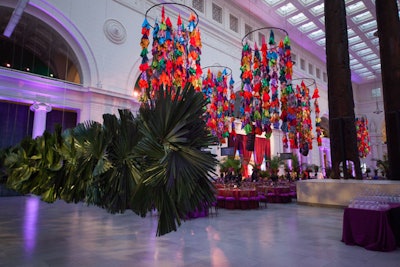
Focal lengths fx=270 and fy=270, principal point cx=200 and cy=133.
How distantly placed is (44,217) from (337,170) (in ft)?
29.0

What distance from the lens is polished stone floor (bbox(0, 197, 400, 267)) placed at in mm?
3469

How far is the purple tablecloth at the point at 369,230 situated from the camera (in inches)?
159

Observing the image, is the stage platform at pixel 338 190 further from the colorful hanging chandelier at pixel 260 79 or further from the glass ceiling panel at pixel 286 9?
the glass ceiling panel at pixel 286 9

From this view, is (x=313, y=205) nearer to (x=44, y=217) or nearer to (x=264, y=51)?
(x=264, y=51)

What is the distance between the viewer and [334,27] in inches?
370

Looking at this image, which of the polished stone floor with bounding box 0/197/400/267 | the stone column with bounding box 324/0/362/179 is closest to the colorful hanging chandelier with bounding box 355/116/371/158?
the stone column with bounding box 324/0/362/179

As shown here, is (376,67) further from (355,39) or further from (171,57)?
(171,57)

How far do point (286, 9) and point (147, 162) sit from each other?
906 inches

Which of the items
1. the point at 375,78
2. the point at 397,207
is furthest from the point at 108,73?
the point at 375,78

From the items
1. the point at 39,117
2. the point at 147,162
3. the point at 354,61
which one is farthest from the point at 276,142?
the point at 147,162

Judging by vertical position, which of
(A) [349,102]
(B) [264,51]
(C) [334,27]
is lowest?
(A) [349,102]

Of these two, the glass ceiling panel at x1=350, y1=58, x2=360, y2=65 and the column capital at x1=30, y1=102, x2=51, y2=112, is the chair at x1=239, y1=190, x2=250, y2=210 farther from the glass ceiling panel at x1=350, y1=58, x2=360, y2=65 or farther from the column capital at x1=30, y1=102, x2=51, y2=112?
the glass ceiling panel at x1=350, y1=58, x2=360, y2=65

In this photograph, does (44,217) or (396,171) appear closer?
(44,217)

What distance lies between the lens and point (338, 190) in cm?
814
